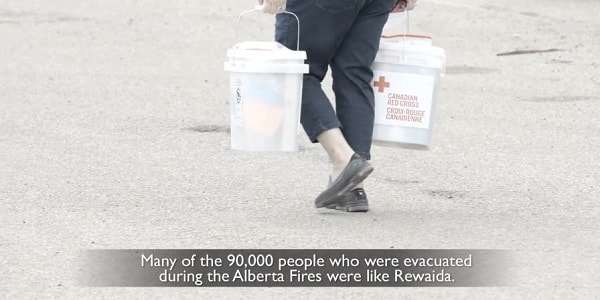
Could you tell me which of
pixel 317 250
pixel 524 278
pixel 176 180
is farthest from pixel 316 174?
pixel 524 278

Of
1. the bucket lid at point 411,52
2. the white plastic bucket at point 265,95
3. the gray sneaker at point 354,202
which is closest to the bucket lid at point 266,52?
the white plastic bucket at point 265,95

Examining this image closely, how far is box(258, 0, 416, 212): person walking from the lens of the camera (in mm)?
6102

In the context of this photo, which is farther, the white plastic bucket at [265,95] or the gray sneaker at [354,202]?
the gray sneaker at [354,202]

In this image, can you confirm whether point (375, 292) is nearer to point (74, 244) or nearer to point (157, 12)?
point (74, 244)

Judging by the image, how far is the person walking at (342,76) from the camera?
6102mm

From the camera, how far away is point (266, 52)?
19.7 ft

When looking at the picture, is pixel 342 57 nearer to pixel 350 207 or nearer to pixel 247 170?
pixel 350 207

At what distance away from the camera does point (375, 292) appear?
5.08 meters

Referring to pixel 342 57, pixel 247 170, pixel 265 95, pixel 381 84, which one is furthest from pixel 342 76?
pixel 247 170

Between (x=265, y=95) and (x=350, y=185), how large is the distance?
59 centimetres

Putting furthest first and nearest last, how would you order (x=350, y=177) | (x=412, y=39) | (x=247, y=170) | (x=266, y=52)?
1. (x=247, y=170)
2. (x=412, y=39)
3. (x=350, y=177)
4. (x=266, y=52)

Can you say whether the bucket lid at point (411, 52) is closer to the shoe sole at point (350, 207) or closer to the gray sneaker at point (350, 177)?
the gray sneaker at point (350, 177)

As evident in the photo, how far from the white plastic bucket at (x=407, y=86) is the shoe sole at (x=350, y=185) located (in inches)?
13.2

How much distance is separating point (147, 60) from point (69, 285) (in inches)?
274
